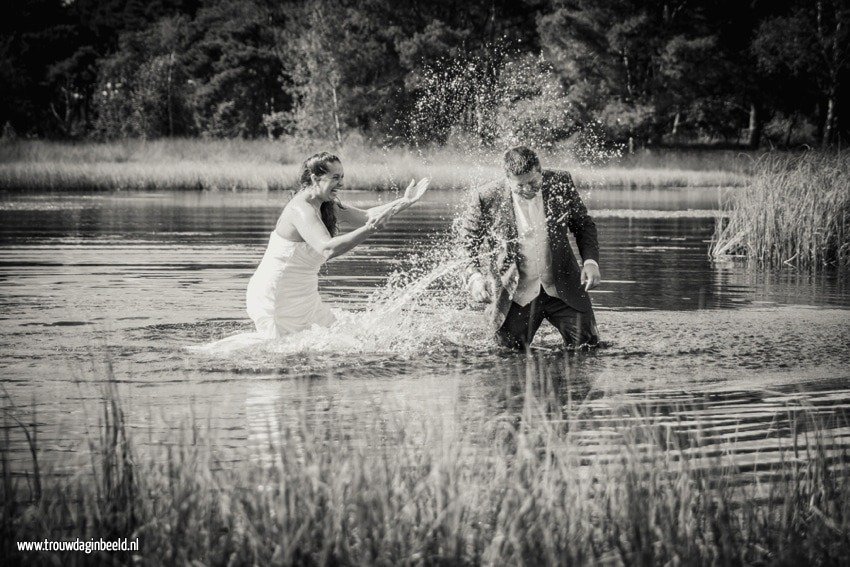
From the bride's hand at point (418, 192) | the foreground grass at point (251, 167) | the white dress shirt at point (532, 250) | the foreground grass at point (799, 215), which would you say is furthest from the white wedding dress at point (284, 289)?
the foreground grass at point (251, 167)

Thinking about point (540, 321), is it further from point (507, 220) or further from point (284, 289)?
point (284, 289)

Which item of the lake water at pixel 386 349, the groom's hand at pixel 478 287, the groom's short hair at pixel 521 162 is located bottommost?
the lake water at pixel 386 349

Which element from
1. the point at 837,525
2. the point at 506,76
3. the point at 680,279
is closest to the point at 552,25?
the point at 506,76

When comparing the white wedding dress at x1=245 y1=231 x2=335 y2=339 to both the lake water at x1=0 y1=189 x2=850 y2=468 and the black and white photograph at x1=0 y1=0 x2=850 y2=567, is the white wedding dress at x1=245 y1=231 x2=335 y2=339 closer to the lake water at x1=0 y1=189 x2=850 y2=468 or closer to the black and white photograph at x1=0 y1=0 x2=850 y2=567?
the black and white photograph at x1=0 y1=0 x2=850 y2=567

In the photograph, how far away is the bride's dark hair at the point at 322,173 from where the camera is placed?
28.1 ft

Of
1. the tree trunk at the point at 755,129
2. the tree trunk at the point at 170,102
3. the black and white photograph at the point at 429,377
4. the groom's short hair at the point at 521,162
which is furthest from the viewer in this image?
the tree trunk at the point at 170,102

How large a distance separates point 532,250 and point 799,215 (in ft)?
31.4

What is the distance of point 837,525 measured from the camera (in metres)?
4.57

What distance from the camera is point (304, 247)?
916cm

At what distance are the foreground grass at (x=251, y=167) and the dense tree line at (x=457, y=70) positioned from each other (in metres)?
3.39

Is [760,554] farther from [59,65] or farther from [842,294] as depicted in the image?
[59,65]

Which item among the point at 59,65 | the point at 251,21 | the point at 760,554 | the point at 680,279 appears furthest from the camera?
the point at 59,65

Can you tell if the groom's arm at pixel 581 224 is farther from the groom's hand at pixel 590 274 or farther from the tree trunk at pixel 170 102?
the tree trunk at pixel 170 102

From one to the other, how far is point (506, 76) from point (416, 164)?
16471 mm
